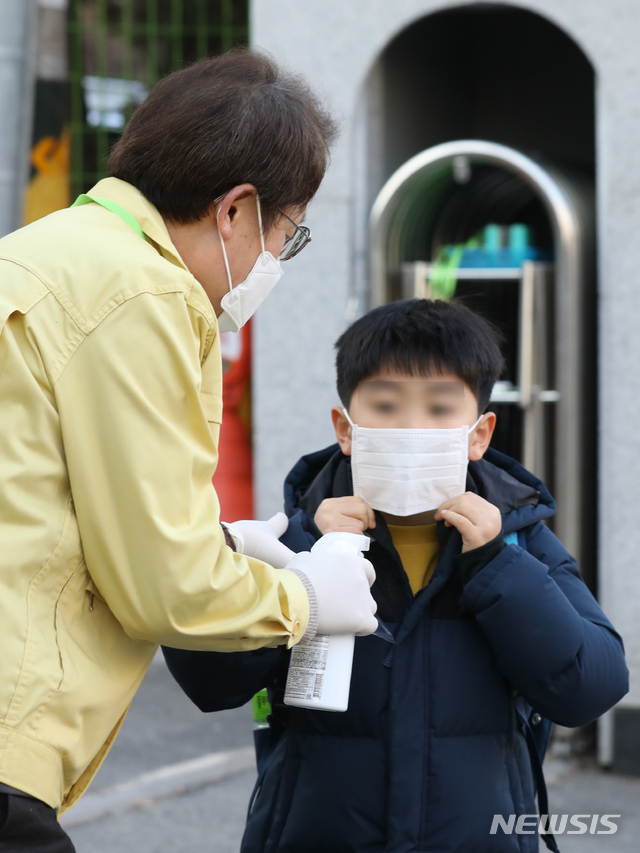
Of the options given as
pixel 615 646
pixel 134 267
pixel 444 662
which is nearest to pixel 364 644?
pixel 444 662

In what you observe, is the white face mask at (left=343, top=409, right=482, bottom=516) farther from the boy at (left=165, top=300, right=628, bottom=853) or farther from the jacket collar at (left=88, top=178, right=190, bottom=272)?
the jacket collar at (left=88, top=178, right=190, bottom=272)

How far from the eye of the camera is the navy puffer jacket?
186cm

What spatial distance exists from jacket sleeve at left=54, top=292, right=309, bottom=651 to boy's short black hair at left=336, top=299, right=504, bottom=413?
0.67 metres

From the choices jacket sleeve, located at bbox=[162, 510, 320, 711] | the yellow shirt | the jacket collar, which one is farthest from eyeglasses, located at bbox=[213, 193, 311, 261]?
jacket sleeve, located at bbox=[162, 510, 320, 711]

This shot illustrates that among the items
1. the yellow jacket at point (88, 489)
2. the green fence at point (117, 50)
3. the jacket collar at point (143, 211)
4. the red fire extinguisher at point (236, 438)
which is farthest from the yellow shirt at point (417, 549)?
the green fence at point (117, 50)

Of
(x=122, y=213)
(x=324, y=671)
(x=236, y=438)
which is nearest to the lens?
(x=122, y=213)

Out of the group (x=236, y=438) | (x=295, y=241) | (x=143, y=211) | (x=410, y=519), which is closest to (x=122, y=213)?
(x=143, y=211)

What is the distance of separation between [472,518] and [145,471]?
2.45 ft

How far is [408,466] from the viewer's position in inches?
80.8

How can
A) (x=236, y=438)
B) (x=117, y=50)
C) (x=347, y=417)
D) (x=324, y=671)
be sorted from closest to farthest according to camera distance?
(x=324, y=671)
(x=347, y=417)
(x=236, y=438)
(x=117, y=50)

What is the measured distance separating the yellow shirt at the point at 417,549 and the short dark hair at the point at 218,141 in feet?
2.32

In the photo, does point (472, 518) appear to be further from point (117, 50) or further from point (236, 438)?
point (117, 50)

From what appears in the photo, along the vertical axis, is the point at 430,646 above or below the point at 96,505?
below

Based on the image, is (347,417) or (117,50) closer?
(347,417)
